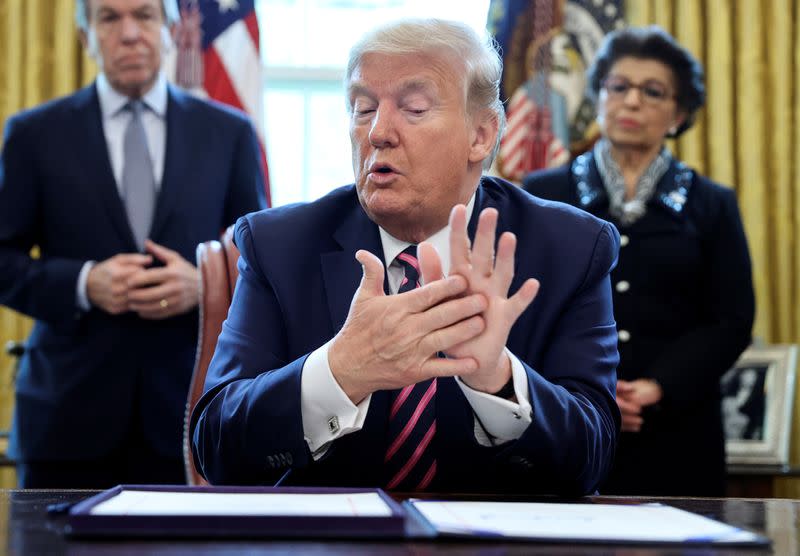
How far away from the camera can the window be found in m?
5.05

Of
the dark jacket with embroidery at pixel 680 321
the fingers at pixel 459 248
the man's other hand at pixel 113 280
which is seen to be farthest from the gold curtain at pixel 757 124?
the fingers at pixel 459 248

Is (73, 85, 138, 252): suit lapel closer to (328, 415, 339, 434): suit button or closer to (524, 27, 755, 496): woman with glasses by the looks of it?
(524, 27, 755, 496): woman with glasses

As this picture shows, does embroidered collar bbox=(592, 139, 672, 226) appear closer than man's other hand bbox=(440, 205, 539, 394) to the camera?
No

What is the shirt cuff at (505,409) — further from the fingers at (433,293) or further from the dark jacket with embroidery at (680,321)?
the dark jacket with embroidery at (680,321)

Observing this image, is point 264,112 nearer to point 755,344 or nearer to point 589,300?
point 755,344

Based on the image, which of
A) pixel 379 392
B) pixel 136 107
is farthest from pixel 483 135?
pixel 136 107

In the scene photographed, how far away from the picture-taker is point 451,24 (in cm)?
206

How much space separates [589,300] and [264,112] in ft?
9.67

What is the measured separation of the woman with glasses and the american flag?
1665 mm

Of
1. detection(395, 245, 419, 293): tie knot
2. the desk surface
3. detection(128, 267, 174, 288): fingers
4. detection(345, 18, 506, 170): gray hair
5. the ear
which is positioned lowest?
the desk surface

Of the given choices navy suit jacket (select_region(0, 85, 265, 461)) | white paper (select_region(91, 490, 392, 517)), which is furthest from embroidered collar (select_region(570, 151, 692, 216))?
white paper (select_region(91, 490, 392, 517))

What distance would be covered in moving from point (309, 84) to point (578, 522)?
3983 mm

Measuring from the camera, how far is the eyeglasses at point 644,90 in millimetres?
3533

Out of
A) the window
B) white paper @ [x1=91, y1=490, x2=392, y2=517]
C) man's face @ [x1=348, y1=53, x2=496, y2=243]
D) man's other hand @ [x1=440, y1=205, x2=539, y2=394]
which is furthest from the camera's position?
the window
